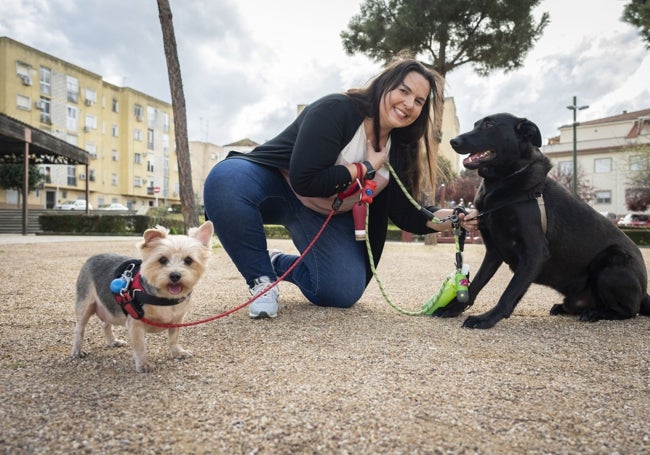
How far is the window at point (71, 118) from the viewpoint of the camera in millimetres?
37969

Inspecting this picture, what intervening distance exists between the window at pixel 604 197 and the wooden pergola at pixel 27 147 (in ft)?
131

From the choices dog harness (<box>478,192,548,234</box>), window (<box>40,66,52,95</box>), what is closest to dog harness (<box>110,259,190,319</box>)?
dog harness (<box>478,192,548,234</box>)

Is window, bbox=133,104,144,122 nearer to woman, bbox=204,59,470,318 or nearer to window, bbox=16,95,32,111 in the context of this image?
window, bbox=16,95,32,111

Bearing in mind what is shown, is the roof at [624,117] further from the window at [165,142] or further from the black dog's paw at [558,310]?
the black dog's paw at [558,310]

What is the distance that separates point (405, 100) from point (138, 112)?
47.6 meters

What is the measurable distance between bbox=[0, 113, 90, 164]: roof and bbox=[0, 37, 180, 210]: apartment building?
12.5 m

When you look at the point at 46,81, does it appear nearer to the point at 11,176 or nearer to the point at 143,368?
the point at 11,176

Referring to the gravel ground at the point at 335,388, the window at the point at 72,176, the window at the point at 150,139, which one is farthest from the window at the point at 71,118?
the gravel ground at the point at 335,388

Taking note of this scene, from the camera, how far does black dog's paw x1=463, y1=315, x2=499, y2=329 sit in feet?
9.13

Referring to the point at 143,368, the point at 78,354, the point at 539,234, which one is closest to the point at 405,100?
the point at 539,234

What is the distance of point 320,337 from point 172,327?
79 cm

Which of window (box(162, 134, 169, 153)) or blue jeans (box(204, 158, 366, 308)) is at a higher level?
window (box(162, 134, 169, 153))

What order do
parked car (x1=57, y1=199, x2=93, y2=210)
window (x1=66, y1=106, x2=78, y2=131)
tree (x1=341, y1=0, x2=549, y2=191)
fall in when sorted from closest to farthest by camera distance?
tree (x1=341, y1=0, x2=549, y2=191) → parked car (x1=57, y1=199, x2=93, y2=210) → window (x1=66, y1=106, x2=78, y2=131)

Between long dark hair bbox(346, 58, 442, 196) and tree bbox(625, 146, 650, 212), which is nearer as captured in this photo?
long dark hair bbox(346, 58, 442, 196)
